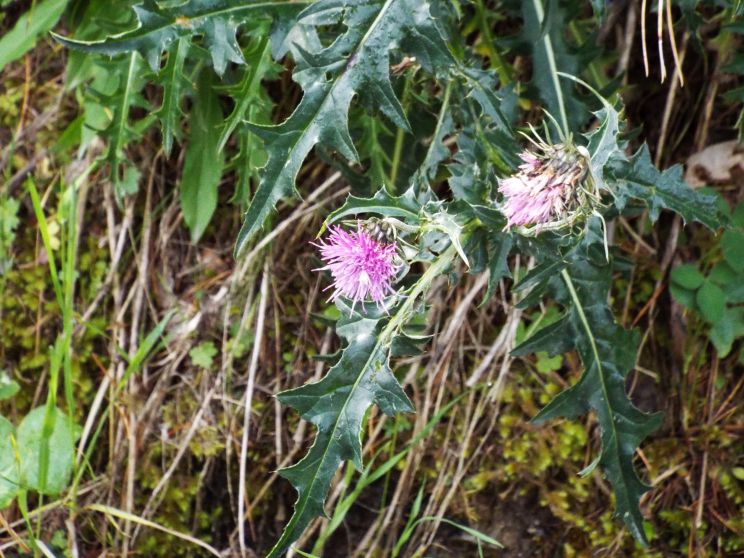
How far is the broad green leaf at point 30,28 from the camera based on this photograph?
267cm

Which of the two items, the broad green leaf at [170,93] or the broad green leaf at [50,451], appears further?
the broad green leaf at [50,451]

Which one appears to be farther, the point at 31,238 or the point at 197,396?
the point at 31,238

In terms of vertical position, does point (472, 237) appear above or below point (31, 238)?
above

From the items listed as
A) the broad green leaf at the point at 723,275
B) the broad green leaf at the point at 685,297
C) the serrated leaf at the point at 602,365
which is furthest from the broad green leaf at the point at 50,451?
the broad green leaf at the point at 723,275

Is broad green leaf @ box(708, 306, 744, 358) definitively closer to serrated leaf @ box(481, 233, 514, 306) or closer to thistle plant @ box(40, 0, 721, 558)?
thistle plant @ box(40, 0, 721, 558)

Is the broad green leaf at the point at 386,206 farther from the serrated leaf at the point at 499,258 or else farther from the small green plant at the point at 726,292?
the small green plant at the point at 726,292

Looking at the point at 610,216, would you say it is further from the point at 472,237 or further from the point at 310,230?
the point at 310,230

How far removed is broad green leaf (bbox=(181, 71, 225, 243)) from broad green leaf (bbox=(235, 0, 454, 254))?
33.1 inches

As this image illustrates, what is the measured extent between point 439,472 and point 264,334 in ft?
2.47

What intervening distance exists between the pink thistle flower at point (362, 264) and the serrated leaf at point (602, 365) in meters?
0.60

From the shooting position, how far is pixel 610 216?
1866 millimetres

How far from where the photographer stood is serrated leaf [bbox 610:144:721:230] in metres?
1.80

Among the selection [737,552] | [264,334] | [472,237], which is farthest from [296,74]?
[737,552]

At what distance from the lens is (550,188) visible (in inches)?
57.5
